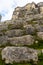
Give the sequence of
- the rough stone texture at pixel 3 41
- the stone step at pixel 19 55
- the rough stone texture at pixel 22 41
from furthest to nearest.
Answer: the rough stone texture at pixel 3 41 < the rough stone texture at pixel 22 41 < the stone step at pixel 19 55

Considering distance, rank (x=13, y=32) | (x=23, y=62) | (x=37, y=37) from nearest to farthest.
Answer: (x=23, y=62), (x=37, y=37), (x=13, y=32)

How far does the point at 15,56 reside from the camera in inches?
1117

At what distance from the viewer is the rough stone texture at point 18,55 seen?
92.2 feet

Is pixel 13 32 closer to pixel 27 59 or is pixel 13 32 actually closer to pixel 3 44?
pixel 3 44

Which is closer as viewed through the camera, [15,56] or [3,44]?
[15,56]

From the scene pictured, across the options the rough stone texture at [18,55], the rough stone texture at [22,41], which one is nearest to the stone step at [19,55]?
the rough stone texture at [18,55]

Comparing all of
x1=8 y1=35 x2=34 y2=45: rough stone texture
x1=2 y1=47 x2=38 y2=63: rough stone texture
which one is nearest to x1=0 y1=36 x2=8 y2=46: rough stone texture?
x1=8 y1=35 x2=34 y2=45: rough stone texture

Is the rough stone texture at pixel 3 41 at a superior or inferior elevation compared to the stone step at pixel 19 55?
inferior

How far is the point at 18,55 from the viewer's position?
2836 centimetres

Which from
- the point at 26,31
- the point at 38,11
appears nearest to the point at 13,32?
the point at 26,31

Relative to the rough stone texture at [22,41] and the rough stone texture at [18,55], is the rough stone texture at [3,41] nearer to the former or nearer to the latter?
the rough stone texture at [22,41]

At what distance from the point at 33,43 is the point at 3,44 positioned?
20.8ft

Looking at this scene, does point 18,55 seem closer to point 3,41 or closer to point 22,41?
point 22,41

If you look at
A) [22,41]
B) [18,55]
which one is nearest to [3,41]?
[22,41]
